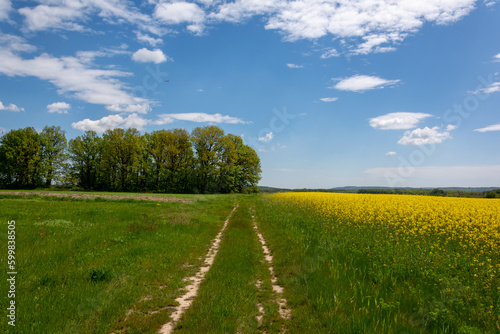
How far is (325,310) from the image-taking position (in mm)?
5391

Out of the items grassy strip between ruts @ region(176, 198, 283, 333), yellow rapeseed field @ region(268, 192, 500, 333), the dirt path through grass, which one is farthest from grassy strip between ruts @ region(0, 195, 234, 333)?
yellow rapeseed field @ region(268, 192, 500, 333)

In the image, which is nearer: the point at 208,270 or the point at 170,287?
the point at 170,287

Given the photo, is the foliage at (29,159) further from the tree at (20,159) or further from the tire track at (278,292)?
the tire track at (278,292)

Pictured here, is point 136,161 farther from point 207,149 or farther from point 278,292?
point 278,292

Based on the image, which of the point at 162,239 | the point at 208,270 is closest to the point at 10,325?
the point at 208,270

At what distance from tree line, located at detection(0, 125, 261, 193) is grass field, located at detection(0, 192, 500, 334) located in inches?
2253

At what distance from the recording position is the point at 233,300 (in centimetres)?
594

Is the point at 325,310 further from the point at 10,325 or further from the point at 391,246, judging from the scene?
the point at 10,325

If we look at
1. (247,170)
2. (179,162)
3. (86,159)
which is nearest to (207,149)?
(179,162)

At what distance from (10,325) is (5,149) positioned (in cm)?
7680

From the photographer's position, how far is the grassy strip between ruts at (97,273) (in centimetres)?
490

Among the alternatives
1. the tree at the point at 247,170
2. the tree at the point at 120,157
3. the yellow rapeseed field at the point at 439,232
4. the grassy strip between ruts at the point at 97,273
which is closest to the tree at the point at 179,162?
the tree at the point at 120,157

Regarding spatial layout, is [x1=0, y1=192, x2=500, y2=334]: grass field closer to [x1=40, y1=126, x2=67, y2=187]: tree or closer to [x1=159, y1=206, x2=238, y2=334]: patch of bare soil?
[x1=159, y1=206, x2=238, y2=334]: patch of bare soil

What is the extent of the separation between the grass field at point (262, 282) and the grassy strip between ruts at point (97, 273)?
3cm
